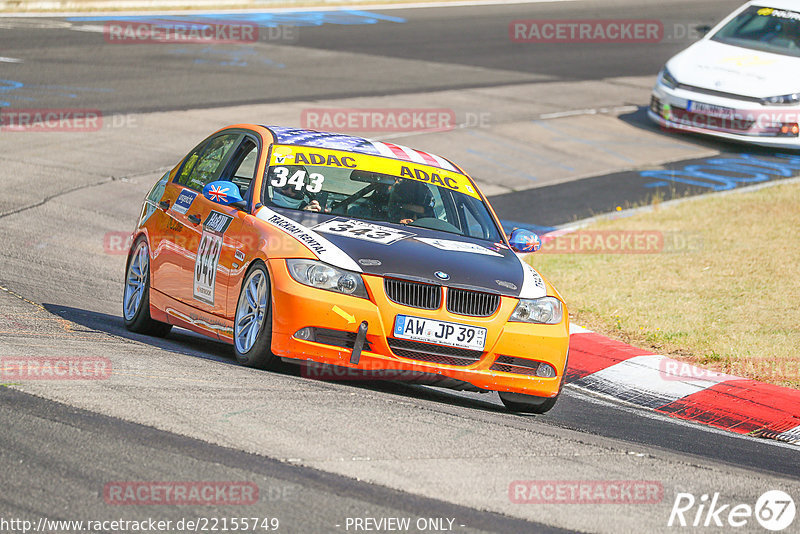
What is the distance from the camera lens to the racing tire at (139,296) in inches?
352

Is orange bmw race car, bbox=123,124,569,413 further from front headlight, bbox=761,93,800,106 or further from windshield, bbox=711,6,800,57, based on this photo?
windshield, bbox=711,6,800,57

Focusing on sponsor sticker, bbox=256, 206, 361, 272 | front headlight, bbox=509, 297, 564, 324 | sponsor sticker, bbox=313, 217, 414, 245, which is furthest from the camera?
sponsor sticker, bbox=313, 217, 414, 245

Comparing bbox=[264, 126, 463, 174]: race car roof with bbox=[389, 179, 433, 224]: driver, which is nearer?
bbox=[389, 179, 433, 224]: driver

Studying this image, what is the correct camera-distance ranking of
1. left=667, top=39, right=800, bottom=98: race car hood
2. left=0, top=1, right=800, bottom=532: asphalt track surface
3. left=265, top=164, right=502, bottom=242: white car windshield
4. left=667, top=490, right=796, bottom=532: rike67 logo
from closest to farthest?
left=0, top=1, right=800, bottom=532: asphalt track surface < left=667, top=490, right=796, bottom=532: rike67 logo < left=265, top=164, right=502, bottom=242: white car windshield < left=667, top=39, right=800, bottom=98: race car hood

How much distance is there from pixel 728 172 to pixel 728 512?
1362 cm

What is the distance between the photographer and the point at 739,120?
62.5ft

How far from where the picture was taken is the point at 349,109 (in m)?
19.9

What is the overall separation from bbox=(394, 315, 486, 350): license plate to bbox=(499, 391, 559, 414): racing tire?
54 cm

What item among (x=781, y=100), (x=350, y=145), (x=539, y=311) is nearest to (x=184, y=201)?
(x=350, y=145)

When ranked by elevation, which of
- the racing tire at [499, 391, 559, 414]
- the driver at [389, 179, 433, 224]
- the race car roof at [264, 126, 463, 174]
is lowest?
the racing tire at [499, 391, 559, 414]

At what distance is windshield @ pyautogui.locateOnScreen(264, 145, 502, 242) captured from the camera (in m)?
8.07

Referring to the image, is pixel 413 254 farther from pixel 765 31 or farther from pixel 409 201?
pixel 765 31

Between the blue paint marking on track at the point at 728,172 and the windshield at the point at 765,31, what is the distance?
6.46ft

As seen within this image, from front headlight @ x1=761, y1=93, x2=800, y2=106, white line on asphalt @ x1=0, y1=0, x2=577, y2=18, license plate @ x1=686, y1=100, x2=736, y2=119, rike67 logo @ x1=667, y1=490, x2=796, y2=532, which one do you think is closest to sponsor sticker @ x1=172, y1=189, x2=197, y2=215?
rike67 logo @ x1=667, y1=490, x2=796, y2=532
